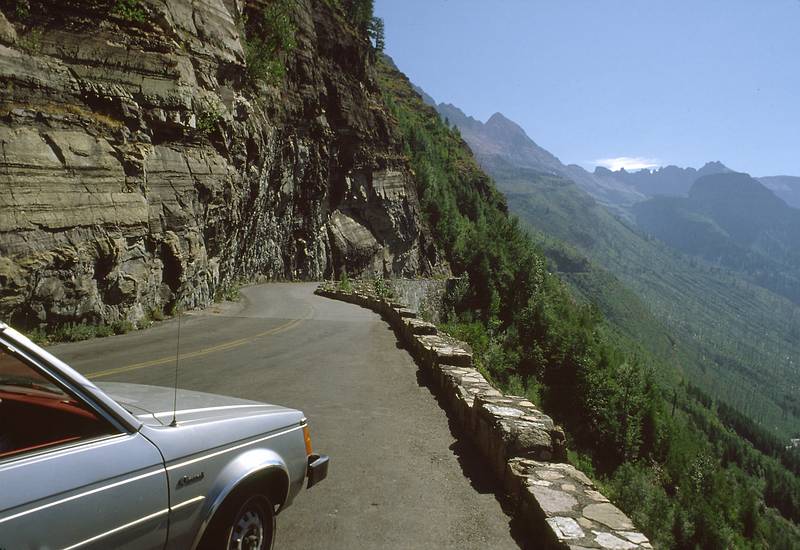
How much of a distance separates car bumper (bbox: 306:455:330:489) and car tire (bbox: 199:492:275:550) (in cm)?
45

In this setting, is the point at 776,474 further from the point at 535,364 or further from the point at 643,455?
the point at 535,364

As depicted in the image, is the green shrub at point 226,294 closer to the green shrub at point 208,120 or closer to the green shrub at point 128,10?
the green shrub at point 208,120

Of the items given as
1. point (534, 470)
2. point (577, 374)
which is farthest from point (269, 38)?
point (534, 470)

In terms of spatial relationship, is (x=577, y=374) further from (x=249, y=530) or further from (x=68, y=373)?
(x=68, y=373)

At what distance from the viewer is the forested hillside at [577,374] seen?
1399 inches

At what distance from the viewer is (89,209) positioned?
611 inches

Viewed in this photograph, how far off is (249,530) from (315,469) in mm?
765

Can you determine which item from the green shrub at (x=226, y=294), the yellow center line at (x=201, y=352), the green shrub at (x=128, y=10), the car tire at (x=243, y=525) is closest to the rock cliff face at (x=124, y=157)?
the green shrub at (x=128, y=10)

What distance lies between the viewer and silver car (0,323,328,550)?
7.75 feet

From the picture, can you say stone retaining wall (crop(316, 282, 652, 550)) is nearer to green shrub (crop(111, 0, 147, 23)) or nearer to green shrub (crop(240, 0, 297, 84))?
green shrub (crop(111, 0, 147, 23))

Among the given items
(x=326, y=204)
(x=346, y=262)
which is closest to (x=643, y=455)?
(x=346, y=262)

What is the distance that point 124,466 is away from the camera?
2.71 metres

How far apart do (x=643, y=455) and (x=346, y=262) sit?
33.5 m

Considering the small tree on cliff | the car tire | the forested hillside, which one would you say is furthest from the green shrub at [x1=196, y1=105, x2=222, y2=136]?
the small tree on cliff
